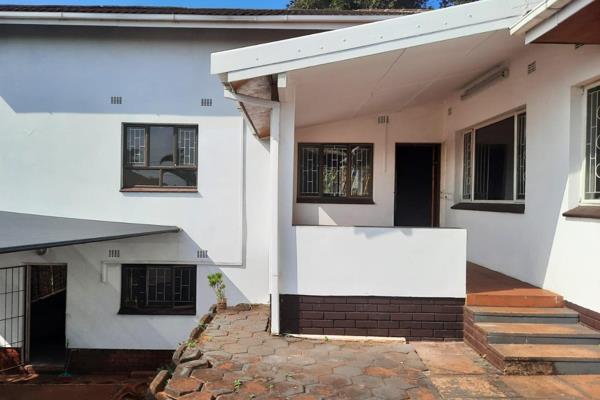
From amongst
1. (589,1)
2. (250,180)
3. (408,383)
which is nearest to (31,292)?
(250,180)

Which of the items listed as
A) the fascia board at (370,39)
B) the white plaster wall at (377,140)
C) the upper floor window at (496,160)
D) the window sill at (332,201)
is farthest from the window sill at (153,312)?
the upper floor window at (496,160)

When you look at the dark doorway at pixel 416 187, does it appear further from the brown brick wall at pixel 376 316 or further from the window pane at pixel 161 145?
the window pane at pixel 161 145

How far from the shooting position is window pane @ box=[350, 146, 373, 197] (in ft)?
24.0

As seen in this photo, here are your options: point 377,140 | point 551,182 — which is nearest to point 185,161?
point 377,140

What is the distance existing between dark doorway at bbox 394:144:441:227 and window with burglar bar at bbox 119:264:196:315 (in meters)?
4.42


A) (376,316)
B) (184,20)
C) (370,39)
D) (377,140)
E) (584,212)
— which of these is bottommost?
(376,316)

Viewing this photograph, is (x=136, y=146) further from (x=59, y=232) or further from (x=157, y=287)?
(x=157, y=287)

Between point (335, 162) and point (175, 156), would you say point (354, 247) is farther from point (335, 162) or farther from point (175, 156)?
point (175, 156)

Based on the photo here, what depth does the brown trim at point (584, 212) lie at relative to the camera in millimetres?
3723

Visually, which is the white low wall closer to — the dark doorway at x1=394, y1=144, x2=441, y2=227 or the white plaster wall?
the white plaster wall

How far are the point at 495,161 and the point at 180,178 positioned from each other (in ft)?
18.3

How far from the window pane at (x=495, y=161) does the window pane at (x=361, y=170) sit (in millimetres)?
1917

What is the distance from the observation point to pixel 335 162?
7.36m

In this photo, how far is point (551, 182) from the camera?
14.4 feet
